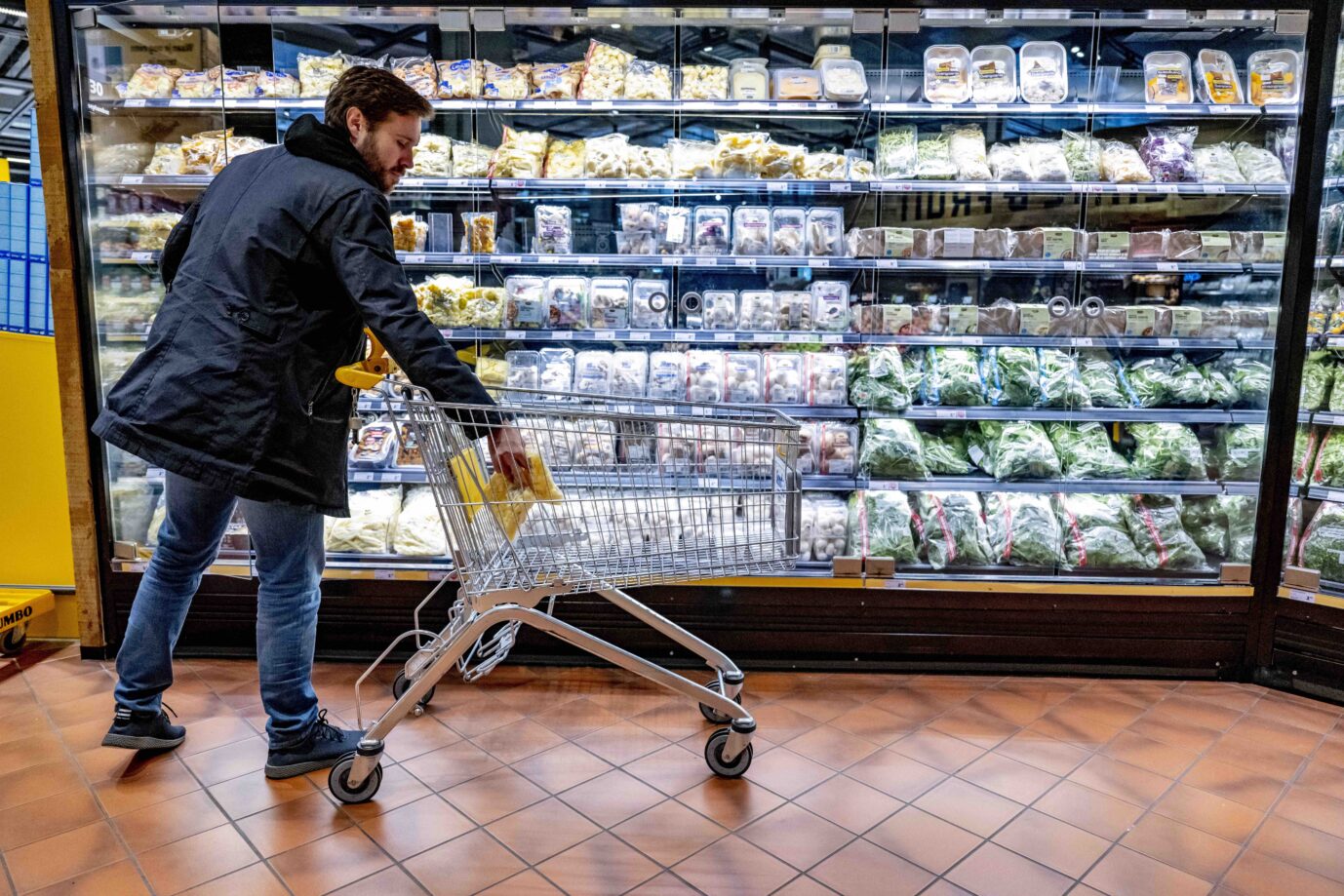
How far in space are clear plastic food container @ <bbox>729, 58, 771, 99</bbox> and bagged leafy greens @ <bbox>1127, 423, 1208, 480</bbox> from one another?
2.08 metres

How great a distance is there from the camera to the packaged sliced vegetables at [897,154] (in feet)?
10.7

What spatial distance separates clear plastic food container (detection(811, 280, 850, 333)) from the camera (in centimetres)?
341

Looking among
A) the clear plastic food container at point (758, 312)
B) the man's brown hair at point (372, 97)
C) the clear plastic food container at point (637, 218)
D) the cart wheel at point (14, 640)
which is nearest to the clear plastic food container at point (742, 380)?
the clear plastic food container at point (758, 312)

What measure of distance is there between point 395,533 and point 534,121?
1.80 meters

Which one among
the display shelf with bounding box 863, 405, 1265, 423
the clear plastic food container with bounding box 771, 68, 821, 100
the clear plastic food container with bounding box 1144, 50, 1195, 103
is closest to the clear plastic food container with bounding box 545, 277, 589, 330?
the clear plastic food container with bounding box 771, 68, 821, 100

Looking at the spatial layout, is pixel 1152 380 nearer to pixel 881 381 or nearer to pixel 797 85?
pixel 881 381

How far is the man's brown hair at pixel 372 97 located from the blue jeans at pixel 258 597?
1026mm

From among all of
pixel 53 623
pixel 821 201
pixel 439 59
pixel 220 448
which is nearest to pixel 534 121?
pixel 439 59

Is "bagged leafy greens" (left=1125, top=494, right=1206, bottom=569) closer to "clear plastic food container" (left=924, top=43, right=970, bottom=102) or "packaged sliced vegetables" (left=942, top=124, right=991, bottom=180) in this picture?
"packaged sliced vegetables" (left=942, top=124, right=991, bottom=180)

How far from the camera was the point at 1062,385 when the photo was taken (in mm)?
3377

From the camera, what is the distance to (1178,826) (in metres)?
2.17

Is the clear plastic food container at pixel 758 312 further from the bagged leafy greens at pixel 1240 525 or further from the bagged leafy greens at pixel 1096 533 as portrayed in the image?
the bagged leafy greens at pixel 1240 525

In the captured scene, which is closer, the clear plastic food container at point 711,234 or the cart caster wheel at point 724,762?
the cart caster wheel at point 724,762

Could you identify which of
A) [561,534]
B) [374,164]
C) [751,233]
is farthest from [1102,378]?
[374,164]
